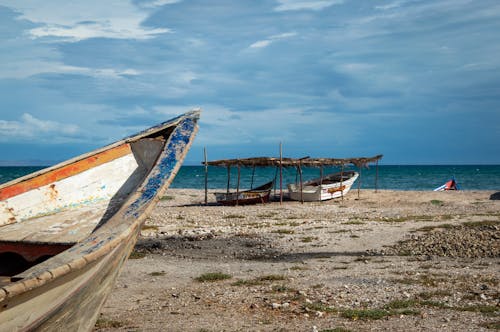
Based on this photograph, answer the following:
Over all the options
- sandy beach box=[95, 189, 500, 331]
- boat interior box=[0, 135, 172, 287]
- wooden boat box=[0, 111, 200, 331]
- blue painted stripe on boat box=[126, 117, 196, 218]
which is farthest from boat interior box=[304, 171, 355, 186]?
blue painted stripe on boat box=[126, 117, 196, 218]

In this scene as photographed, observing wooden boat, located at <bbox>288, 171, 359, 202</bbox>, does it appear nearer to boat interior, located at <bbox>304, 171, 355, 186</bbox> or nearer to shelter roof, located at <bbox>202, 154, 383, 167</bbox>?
shelter roof, located at <bbox>202, 154, 383, 167</bbox>

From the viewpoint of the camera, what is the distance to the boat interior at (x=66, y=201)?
7734 millimetres

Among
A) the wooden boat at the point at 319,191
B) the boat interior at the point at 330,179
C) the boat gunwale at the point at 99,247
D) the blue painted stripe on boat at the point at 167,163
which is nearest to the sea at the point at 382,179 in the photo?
the boat interior at the point at 330,179

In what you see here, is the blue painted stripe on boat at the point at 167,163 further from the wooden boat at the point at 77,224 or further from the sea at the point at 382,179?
the sea at the point at 382,179

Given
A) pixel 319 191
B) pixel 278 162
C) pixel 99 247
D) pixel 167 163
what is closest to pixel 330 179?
pixel 319 191

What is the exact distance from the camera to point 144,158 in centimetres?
920

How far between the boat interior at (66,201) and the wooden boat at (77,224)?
15 mm

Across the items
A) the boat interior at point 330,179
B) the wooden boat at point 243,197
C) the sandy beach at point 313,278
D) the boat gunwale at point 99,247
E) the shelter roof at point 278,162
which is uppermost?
the shelter roof at point 278,162

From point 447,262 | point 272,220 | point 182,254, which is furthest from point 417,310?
point 272,220

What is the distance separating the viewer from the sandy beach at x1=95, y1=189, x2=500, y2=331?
317 inches

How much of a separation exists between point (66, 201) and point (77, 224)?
0.75m

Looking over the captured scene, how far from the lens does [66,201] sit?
888 centimetres

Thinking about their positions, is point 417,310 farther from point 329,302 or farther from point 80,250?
point 80,250

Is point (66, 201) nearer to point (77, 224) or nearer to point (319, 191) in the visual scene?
point (77, 224)
